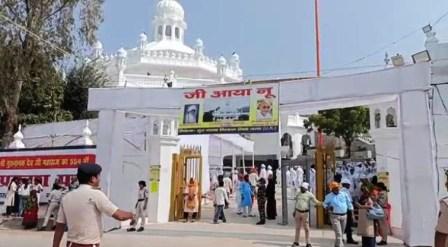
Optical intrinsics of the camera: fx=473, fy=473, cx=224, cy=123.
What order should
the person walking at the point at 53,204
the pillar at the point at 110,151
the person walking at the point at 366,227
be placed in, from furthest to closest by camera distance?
the person walking at the point at 53,204 → the pillar at the point at 110,151 → the person walking at the point at 366,227

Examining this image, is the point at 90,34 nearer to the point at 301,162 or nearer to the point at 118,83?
the point at 301,162

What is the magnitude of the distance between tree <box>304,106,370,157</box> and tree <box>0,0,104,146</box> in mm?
15877

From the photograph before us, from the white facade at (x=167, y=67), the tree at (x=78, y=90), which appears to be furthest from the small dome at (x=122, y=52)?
the tree at (x=78, y=90)

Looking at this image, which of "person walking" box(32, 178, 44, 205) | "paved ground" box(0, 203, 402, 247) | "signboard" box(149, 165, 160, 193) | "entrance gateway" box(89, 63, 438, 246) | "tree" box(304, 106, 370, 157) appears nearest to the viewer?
"entrance gateway" box(89, 63, 438, 246)

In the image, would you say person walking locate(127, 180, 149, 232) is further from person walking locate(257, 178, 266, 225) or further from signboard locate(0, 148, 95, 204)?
person walking locate(257, 178, 266, 225)

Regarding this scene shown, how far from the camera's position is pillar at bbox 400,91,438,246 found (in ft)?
31.0

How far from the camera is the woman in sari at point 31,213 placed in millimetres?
13203

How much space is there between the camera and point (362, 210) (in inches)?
358

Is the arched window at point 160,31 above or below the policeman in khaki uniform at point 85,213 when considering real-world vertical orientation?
above

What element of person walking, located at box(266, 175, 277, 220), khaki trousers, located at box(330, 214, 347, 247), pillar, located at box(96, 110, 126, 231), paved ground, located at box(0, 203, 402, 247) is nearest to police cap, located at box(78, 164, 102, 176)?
paved ground, located at box(0, 203, 402, 247)

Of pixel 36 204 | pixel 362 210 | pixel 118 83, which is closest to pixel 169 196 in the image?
pixel 36 204

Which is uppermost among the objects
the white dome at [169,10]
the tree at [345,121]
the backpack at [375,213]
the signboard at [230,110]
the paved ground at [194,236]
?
the white dome at [169,10]

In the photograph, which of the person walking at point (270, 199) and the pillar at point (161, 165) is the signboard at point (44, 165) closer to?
the pillar at point (161, 165)

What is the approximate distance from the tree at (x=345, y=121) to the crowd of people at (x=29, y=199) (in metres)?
19.2
